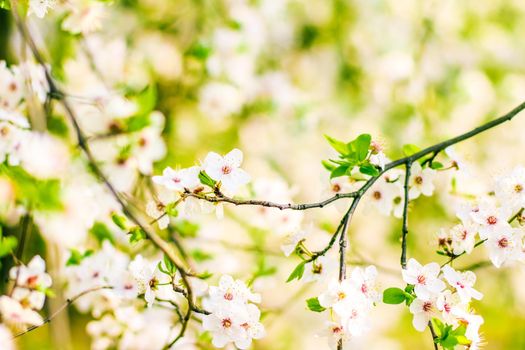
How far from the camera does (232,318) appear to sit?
1.07m

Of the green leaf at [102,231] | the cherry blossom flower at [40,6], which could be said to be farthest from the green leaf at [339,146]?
the green leaf at [102,231]

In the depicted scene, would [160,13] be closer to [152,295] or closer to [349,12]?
[349,12]

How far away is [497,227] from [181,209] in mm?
544

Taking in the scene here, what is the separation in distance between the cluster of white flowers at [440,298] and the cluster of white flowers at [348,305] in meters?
0.07

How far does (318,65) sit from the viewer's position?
312 cm

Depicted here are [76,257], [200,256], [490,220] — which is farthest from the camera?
[200,256]

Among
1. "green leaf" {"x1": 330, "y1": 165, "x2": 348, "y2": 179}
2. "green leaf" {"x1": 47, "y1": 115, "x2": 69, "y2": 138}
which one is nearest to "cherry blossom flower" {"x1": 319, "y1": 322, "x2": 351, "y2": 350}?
"green leaf" {"x1": 330, "y1": 165, "x2": 348, "y2": 179}

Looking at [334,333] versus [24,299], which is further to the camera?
[24,299]

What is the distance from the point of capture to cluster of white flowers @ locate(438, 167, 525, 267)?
110 centimetres

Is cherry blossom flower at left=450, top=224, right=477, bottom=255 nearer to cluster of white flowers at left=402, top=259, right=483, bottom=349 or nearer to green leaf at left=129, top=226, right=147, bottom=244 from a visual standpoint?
cluster of white flowers at left=402, top=259, right=483, bottom=349

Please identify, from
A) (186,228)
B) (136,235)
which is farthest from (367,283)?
(186,228)

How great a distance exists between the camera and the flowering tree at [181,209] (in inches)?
41.4

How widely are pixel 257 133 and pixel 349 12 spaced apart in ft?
2.40

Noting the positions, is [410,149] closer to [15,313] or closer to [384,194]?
[384,194]
